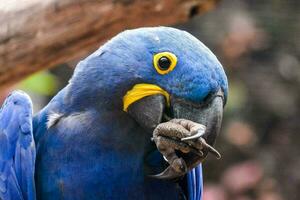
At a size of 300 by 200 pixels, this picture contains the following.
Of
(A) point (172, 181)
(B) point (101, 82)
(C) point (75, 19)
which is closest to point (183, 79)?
(B) point (101, 82)

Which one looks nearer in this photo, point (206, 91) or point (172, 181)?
point (206, 91)

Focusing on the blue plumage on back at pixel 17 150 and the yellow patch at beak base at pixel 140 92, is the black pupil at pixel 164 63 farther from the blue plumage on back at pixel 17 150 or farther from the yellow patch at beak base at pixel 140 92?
the blue plumage on back at pixel 17 150

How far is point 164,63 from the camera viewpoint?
7.21ft

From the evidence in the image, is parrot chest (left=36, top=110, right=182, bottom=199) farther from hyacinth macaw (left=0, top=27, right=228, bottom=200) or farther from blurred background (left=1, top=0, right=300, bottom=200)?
blurred background (left=1, top=0, right=300, bottom=200)

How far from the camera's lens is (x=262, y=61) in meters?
4.87

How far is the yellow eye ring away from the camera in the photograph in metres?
2.19

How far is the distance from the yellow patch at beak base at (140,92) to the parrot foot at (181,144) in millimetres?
93

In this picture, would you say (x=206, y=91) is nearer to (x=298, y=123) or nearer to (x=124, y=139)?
(x=124, y=139)

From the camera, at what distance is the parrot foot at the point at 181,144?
2066mm

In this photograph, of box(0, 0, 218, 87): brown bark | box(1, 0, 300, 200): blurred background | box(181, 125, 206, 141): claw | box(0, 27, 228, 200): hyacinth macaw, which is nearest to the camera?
A: box(181, 125, 206, 141): claw

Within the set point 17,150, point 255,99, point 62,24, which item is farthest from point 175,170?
point 255,99

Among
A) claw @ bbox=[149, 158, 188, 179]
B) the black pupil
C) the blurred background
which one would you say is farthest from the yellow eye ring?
the blurred background

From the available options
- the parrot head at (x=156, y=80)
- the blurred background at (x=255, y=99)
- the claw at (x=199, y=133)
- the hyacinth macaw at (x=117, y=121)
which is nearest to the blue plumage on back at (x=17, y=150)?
the hyacinth macaw at (x=117, y=121)

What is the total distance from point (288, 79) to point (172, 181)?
256 cm
